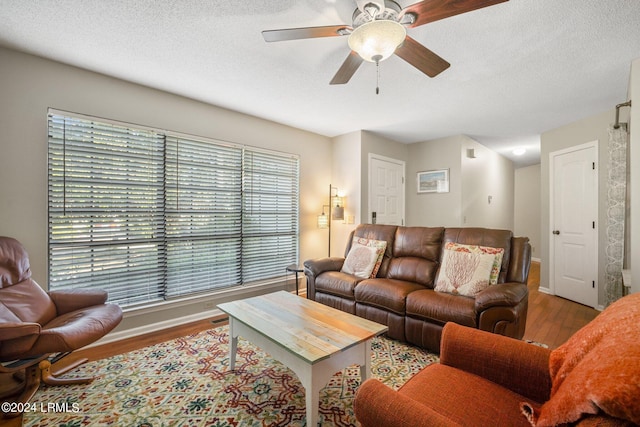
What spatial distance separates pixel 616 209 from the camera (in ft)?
10.9

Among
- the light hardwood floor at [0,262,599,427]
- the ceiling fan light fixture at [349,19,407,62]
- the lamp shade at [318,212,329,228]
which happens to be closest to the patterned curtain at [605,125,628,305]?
the light hardwood floor at [0,262,599,427]

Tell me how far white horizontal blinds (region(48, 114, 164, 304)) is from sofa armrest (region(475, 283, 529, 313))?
3064 mm

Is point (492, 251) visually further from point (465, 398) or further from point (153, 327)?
point (153, 327)

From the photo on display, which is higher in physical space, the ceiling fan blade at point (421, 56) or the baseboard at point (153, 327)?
the ceiling fan blade at point (421, 56)

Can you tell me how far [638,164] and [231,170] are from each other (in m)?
4.04

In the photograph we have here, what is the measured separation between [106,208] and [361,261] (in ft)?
8.69

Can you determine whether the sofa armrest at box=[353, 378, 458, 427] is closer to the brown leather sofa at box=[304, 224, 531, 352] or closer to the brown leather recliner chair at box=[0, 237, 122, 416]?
the brown leather sofa at box=[304, 224, 531, 352]

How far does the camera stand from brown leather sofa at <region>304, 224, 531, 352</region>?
6.87ft

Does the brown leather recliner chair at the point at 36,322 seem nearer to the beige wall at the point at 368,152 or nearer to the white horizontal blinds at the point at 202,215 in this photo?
the white horizontal blinds at the point at 202,215

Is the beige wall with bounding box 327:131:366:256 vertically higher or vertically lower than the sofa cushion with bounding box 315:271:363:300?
higher

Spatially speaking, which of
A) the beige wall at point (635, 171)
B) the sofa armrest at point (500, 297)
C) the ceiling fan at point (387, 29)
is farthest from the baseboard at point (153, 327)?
the beige wall at point (635, 171)

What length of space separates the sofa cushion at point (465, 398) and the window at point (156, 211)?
2739 millimetres

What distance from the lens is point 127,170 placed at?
275 cm

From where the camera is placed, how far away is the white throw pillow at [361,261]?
312 centimetres
